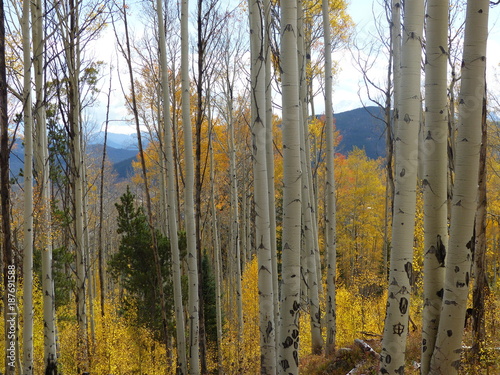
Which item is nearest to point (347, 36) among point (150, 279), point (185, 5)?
point (185, 5)

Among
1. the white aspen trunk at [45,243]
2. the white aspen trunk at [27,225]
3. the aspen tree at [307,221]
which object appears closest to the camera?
the white aspen trunk at [27,225]

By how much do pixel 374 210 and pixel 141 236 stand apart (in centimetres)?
1607

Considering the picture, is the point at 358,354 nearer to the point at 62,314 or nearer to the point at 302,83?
the point at 302,83

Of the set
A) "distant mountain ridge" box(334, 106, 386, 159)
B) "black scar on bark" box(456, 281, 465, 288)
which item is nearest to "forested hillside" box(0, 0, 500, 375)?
"black scar on bark" box(456, 281, 465, 288)

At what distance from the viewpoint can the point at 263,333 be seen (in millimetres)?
3223

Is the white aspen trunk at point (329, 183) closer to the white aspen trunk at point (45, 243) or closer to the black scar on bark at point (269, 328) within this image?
the black scar on bark at point (269, 328)

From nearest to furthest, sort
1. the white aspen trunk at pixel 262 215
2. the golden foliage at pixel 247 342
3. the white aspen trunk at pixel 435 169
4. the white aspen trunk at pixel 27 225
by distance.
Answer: the white aspen trunk at pixel 435 169 < the white aspen trunk at pixel 262 215 < the white aspen trunk at pixel 27 225 < the golden foliage at pixel 247 342

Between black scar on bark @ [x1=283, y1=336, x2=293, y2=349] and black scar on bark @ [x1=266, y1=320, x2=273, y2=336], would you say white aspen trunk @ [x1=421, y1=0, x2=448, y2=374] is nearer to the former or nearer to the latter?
black scar on bark @ [x1=283, y1=336, x2=293, y2=349]

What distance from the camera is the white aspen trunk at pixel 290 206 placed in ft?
8.69

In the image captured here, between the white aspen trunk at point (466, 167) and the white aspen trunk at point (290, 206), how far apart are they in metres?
1.02

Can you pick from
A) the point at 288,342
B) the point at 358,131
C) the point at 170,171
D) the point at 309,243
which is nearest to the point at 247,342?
the point at 309,243

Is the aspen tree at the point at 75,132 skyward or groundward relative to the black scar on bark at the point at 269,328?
skyward

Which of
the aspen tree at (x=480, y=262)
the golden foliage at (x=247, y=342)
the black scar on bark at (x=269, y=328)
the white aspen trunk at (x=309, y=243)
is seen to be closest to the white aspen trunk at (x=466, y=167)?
the aspen tree at (x=480, y=262)

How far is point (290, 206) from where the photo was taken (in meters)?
2.65
